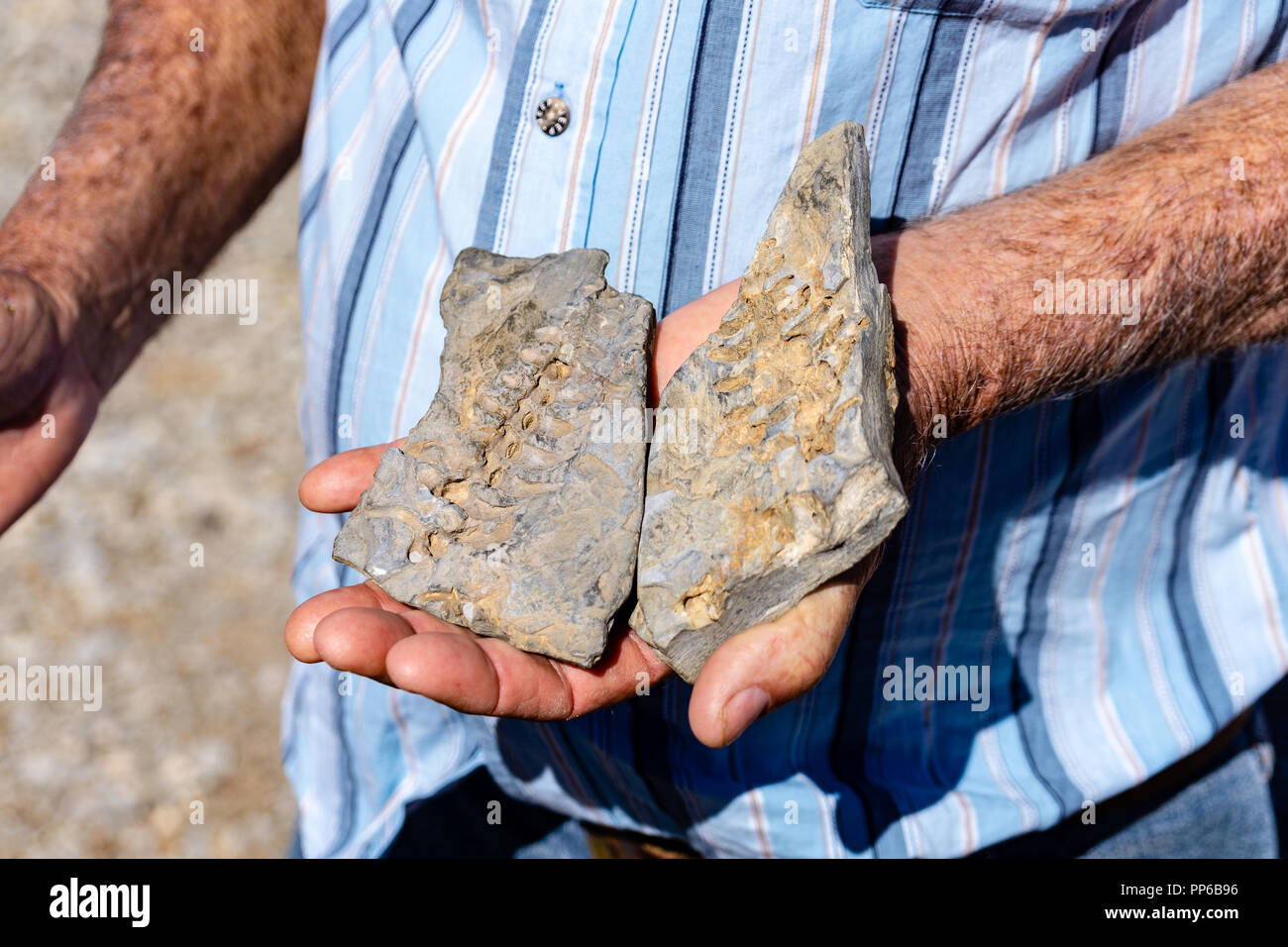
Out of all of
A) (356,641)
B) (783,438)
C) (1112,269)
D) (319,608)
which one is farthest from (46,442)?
(1112,269)

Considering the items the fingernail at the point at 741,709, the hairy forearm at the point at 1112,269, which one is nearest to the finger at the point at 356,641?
the fingernail at the point at 741,709

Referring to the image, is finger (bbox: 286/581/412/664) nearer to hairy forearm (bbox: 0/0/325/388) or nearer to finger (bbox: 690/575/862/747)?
finger (bbox: 690/575/862/747)

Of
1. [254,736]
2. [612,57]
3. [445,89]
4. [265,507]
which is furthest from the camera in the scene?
[265,507]

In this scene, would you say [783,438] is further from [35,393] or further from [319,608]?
[35,393]

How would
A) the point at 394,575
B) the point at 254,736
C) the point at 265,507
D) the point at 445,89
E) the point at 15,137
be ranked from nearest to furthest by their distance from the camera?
the point at 394,575, the point at 445,89, the point at 254,736, the point at 265,507, the point at 15,137

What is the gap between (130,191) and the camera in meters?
1.92

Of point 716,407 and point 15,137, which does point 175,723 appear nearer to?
point 716,407

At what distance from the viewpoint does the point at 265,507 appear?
3.85 m

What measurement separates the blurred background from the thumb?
245cm

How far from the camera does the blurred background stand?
326cm

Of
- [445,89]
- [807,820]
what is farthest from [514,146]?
[807,820]

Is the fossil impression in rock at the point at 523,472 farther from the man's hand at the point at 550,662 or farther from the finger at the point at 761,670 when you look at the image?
the finger at the point at 761,670

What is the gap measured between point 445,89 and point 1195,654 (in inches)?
→ 67.1

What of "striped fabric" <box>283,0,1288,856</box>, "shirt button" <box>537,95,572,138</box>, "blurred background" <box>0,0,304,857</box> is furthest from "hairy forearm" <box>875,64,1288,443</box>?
"blurred background" <box>0,0,304,857</box>
